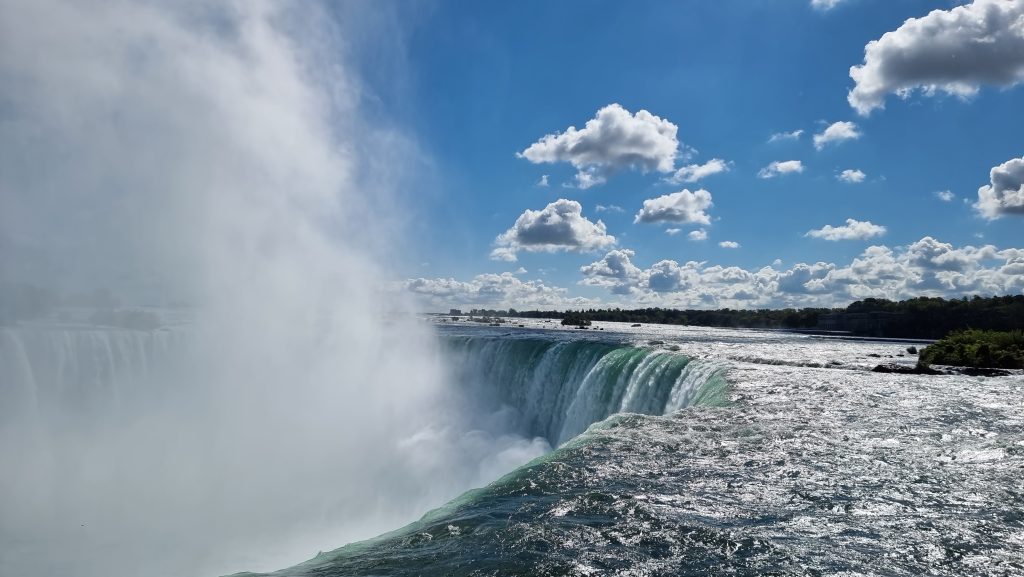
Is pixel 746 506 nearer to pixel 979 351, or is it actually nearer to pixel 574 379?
pixel 574 379

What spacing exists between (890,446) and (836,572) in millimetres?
5332

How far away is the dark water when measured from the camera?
5223 millimetres

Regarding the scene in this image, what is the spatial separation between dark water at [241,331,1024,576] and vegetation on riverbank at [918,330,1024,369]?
1203 cm

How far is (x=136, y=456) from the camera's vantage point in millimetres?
15078

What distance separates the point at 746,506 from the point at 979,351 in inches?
819

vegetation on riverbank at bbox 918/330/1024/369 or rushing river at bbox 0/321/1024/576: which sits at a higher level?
vegetation on riverbank at bbox 918/330/1024/369

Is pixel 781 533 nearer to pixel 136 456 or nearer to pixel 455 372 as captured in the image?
pixel 136 456

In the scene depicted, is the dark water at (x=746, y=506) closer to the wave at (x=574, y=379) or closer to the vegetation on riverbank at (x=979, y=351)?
the wave at (x=574, y=379)

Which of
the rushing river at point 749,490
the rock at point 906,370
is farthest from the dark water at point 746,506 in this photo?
the rock at point 906,370

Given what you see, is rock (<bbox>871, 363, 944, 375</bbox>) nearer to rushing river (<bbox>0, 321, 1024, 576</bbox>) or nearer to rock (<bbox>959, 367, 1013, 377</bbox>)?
rock (<bbox>959, 367, 1013, 377</bbox>)

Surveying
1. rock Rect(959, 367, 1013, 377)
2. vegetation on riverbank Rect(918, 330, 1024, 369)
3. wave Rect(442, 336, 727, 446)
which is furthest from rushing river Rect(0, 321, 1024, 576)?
vegetation on riverbank Rect(918, 330, 1024, 369)

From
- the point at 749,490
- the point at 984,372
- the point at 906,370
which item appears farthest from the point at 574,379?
the point at 749,490

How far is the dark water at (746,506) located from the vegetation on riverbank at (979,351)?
12027 mm

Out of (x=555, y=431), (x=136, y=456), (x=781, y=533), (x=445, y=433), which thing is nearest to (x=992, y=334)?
(x=555, y=431)
